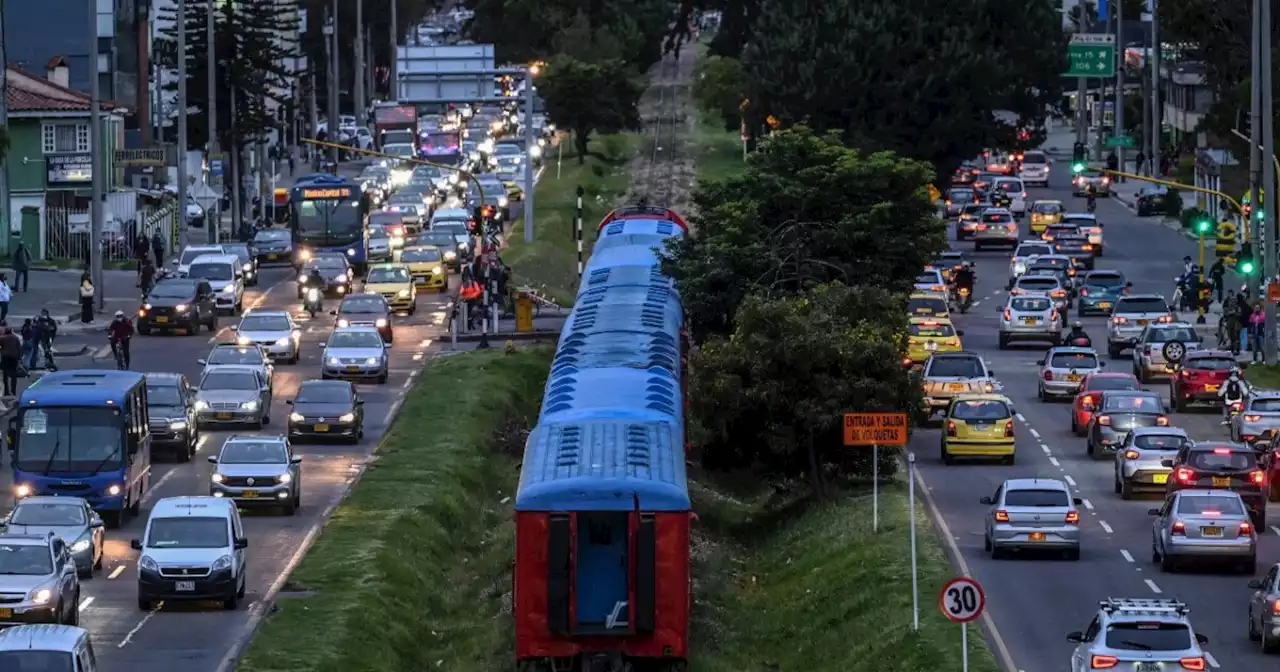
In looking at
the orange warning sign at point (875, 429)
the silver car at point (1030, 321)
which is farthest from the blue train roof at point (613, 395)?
the silver car at point (1030, 321)

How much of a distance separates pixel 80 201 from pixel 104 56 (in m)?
19.9

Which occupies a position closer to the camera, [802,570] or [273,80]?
[802,570]

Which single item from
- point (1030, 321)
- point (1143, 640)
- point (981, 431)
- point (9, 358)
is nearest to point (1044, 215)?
point (1030, 321)

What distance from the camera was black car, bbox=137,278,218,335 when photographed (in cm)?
7369

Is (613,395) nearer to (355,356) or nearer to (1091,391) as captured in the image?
(1091,391)

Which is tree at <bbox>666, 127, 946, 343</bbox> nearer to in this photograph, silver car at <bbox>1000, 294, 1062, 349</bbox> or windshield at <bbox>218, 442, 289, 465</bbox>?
silver car at <bbox>1000, 294, 1062, 349</bbox>

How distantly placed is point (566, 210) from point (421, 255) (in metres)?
31.0

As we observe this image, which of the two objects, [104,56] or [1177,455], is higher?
[104,56]

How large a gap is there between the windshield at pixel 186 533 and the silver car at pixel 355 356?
27308 millimetres

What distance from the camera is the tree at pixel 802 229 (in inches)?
2208

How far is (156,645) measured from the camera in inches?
1372

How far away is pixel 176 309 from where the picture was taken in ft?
241

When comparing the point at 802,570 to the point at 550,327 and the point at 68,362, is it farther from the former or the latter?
the point at 550,327

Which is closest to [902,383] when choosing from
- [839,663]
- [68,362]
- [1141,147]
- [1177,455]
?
[1177,455]
